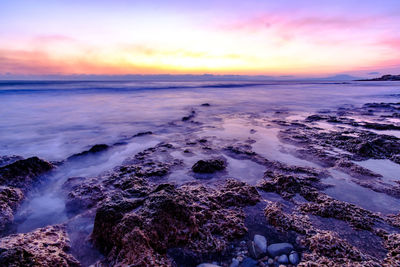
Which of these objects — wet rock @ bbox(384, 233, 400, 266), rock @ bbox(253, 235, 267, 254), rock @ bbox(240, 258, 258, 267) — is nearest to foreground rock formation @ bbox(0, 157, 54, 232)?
rock @ bbox(240, 258, 258, 267)

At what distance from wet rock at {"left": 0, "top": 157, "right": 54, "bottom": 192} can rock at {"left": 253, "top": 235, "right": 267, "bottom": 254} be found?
11.8 ft

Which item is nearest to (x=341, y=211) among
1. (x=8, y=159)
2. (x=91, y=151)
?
(x=91, y=151)

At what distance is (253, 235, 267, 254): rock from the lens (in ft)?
6.94

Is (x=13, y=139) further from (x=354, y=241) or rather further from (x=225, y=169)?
(x=354, y=241)

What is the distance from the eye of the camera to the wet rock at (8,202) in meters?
2.66

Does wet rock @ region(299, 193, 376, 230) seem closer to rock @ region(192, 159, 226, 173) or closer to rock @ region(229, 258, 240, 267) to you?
rock @ region(229, 258, 240, 267)

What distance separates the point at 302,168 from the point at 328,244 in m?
2.20

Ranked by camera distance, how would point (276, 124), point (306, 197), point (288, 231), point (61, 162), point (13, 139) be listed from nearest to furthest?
point (288, 231)
point (306, 197)
point (61, 162)
point (13, 139)
point (276, 124)

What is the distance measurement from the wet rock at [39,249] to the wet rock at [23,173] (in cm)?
154

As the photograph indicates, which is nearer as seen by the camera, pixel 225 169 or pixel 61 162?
pixel 225 169

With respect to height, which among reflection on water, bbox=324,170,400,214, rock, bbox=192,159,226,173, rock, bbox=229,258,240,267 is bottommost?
rock, bbox=229,258,240,267

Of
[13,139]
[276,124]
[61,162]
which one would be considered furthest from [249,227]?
[13,139]

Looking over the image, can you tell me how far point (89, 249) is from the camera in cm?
223

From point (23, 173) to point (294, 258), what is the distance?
14.2 feet
